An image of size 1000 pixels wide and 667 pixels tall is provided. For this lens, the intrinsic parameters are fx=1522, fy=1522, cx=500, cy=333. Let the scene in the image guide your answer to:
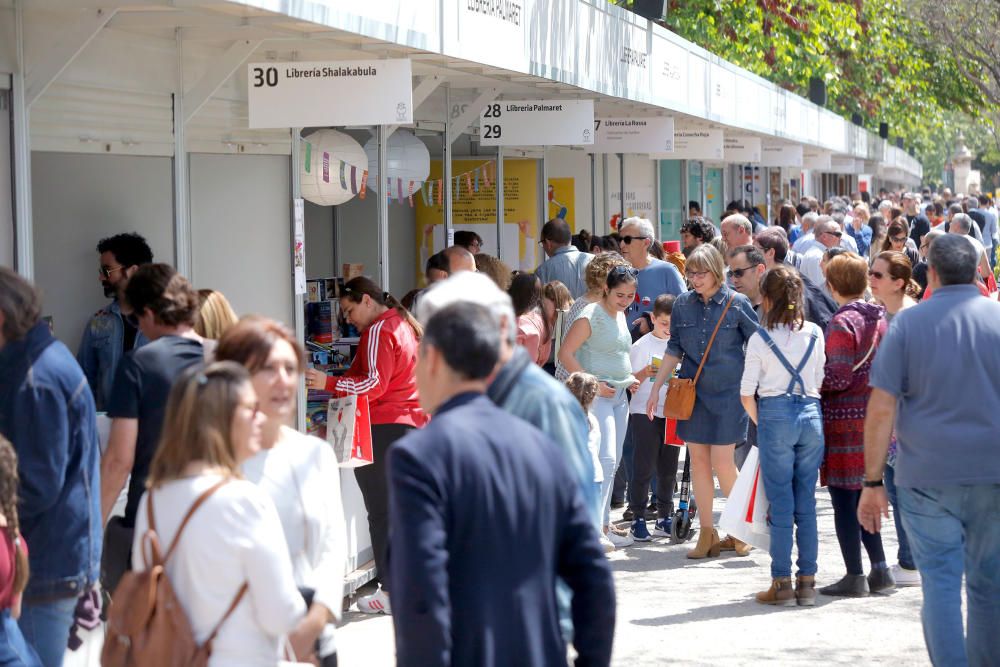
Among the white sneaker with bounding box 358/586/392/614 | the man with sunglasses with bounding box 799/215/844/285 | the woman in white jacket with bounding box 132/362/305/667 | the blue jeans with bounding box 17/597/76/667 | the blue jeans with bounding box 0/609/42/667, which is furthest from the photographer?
the man with sunglasses with bounding box 799/215/844/285

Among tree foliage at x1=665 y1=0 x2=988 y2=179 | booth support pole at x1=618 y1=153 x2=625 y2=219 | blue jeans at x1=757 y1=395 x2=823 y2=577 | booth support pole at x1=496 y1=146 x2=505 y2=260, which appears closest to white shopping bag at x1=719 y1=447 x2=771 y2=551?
blue jeans at x1=757 y1=395 x2=823 y2=577

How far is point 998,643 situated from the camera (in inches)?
212

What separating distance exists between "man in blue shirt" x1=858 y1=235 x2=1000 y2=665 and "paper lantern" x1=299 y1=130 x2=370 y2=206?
12.8ft

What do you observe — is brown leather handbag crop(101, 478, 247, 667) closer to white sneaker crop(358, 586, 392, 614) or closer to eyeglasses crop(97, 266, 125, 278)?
eyeglasses crop(97, 266, 125, 278)

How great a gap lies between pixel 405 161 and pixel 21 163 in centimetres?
440

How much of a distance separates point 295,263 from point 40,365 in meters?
3.83

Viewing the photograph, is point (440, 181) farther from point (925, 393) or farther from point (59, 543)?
point (59, 543)

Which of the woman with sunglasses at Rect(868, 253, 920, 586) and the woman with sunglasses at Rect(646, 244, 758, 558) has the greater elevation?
the woman with sunglasses at Rect(868, 253, 920, 586)

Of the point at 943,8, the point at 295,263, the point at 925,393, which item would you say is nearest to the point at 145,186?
the point at 295,263

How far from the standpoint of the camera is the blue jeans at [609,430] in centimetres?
837

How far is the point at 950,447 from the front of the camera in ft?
17.5

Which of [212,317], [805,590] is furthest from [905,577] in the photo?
[212,317]

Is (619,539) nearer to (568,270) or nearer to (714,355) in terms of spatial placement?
(714,355)

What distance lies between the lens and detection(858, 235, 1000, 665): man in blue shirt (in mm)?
5328
